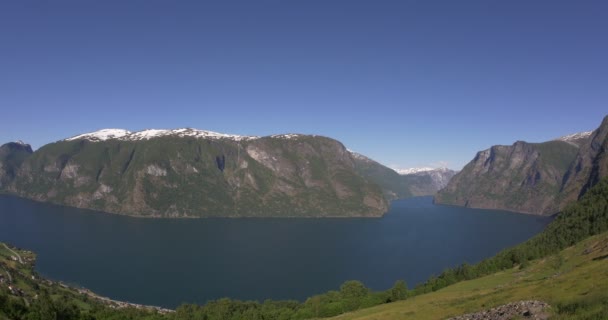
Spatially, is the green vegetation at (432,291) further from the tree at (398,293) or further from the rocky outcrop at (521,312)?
the rocky outcrop at (521,312)

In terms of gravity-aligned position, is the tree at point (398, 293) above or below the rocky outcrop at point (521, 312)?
below

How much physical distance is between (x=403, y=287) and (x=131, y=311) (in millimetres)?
72709

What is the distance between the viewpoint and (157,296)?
157000 mm

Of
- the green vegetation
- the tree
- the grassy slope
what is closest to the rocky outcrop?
the grassy slope

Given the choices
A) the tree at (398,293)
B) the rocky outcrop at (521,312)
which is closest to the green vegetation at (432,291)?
the tree at (398,293)

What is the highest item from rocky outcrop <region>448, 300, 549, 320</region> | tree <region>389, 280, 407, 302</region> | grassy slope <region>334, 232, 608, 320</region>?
rocky outcrop <region>448, 300, 549, 320</region>

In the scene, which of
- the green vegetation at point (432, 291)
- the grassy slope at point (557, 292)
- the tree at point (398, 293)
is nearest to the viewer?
the grassy slope at point (557, 292)

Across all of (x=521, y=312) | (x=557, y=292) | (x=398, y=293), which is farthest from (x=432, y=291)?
(x=521, y=312)

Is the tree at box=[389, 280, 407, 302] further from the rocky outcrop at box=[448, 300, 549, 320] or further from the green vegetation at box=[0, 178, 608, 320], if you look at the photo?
the rocky outcrop at box=[448, 300, 549, 320]

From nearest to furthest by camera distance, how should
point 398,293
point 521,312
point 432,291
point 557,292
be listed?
point 521,312
point 557,292
point 398,293
point 432,291

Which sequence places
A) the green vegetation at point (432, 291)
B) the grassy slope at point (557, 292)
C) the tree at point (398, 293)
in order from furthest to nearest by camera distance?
the tree at point (398, 293)
the green vegetation at point (432, 291)
the grassy slope at point (557, 292)

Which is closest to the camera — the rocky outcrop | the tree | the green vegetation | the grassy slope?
the grassy slope

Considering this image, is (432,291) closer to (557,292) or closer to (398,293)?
(398,293)

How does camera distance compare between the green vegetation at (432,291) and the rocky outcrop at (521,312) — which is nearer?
the rocky outcrop at (521,312)
